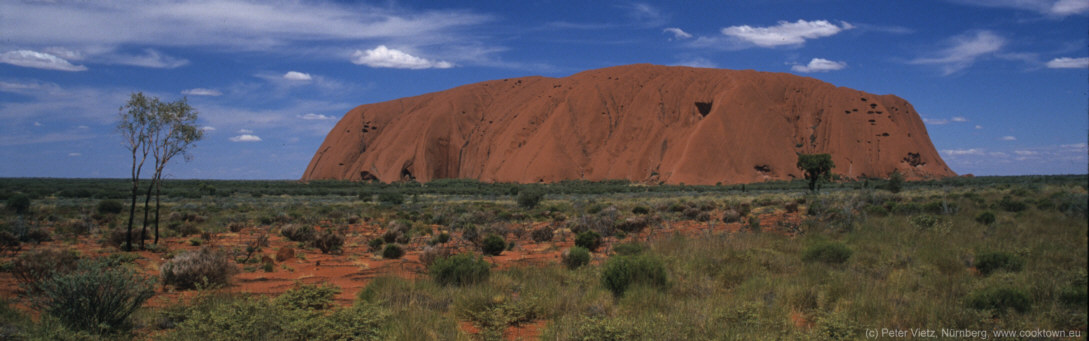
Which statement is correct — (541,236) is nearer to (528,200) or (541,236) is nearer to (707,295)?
(707,295)

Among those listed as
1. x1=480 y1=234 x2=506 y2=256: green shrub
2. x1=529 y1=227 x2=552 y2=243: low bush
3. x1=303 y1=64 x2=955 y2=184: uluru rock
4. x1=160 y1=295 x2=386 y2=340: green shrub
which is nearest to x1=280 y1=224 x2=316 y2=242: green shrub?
x1=480 y1=234 x2=506 y2=256: green shrub

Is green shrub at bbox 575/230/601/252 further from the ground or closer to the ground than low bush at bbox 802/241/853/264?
closer to the ground

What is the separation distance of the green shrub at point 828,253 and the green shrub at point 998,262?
5.45 feet

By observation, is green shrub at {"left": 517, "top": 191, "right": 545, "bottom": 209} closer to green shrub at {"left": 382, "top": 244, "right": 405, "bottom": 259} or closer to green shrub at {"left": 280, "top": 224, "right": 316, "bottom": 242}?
green shrub at {"left": 280, "top": 224, "right": 316, "bottom": 242}

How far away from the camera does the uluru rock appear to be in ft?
221

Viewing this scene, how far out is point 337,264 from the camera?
10.8 m

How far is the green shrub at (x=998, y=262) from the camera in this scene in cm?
714

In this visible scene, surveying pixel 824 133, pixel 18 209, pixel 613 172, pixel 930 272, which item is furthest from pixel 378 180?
pixel 930 272

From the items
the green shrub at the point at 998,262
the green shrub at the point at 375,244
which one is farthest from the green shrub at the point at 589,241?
the green shrub at the point at 998,262

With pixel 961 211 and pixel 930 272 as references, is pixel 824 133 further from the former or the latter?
pixel 930 272

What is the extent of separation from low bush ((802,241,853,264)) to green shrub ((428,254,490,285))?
5323mm

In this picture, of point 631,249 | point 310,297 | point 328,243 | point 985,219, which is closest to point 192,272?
point 310,297

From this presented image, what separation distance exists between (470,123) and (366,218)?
68103mm

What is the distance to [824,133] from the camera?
7294 cm
